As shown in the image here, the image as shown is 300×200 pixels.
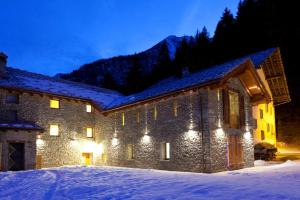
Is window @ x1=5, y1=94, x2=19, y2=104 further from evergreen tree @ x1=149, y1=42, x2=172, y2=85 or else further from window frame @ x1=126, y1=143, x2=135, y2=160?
evergreen tree @ x1=149, y1=42, x2=172, y2=85

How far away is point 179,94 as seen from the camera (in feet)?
61.3

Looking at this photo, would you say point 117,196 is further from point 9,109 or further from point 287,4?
point 287,4

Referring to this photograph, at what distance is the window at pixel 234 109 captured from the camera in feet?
62.4

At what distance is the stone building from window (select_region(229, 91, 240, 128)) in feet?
0.17

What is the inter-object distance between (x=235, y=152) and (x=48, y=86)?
53.9 ft

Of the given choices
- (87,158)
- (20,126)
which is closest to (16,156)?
(20,126)

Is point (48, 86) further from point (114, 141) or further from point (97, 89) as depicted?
point (114, 141)

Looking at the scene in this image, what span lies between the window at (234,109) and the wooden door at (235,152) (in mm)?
860

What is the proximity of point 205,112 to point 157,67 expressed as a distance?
4858cm

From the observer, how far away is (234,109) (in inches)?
784

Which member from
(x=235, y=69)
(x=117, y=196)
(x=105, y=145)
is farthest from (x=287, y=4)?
(x=117, y=196)

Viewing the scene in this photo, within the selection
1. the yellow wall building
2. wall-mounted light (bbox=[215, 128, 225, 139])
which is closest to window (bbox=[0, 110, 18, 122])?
wall-mounted light (bbox=[215, 128, 225, 139])

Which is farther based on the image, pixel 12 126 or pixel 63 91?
pixel 63 91

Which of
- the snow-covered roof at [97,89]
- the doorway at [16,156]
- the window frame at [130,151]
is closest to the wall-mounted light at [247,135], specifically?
the snow-covered roof at [97,89]
